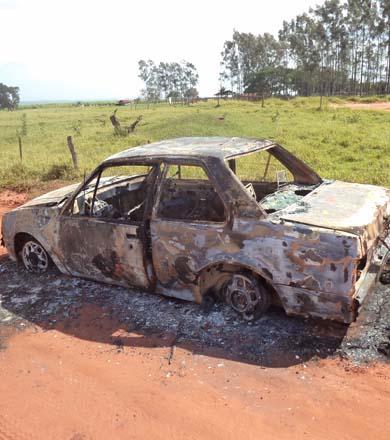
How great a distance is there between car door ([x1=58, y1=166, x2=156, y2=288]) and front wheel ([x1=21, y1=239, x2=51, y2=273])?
21.2 inches

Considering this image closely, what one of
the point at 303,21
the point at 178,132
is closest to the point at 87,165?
the point at 178,132

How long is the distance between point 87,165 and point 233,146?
8.63 m

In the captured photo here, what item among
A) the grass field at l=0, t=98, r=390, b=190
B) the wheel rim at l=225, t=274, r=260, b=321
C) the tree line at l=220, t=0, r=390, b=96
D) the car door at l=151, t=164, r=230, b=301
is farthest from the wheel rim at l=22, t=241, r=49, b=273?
the tree line at l=220, t=0, r=390, b=96

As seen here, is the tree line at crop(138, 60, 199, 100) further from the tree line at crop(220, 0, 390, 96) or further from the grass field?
the grass field

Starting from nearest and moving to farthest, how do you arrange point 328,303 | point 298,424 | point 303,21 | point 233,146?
point 298,424, point 328,303, point 233,146, point 303,21

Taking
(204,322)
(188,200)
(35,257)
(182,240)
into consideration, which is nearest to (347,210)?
(182,240)

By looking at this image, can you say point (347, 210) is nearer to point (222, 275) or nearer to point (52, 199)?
point (222, 275)

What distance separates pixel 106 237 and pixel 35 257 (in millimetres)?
1497

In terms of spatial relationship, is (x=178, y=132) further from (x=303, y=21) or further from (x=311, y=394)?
(x=303, y=21)

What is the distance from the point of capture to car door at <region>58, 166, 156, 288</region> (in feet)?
13.9

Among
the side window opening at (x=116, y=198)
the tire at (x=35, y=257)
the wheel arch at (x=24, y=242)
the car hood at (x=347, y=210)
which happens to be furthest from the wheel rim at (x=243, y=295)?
the tire at (x=35, y=257)

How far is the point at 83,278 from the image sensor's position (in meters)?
5.05

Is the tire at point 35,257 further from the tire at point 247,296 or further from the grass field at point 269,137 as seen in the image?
the grass field at point 269,137

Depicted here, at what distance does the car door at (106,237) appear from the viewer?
4.23 m
